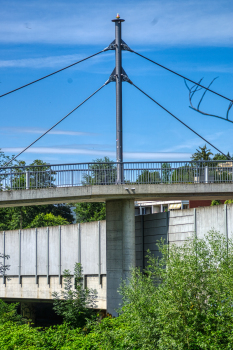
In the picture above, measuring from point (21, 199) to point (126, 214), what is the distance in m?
5.04

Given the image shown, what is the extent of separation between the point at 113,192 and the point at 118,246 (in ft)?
9.17

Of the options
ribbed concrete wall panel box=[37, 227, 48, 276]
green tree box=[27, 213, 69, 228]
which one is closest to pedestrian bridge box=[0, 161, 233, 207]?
ribbed concrete wall panel box=[37, 227, 48, 276]

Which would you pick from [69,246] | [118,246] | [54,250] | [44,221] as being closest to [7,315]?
[118,246]

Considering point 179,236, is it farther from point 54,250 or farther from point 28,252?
point 28,252

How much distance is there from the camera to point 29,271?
1326 inches

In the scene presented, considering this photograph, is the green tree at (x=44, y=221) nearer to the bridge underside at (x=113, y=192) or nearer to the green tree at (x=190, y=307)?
the bridge underside at (x=113, y=192)

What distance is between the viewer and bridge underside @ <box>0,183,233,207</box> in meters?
22.8

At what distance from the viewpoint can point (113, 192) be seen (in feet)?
74.7

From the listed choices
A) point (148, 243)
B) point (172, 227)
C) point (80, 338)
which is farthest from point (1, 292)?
point (80, 338)

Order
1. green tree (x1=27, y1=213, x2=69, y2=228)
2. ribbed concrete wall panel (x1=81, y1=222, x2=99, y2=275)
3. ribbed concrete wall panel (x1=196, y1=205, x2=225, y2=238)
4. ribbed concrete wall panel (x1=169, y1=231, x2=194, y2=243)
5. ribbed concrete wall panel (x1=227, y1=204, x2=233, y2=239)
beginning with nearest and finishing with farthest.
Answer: ribbed concrete wall panel (x1=227, y1=204, x2=233, y2=239), ribbed concrete wall panel (x1=196, y1=205, x2=225, y2=238), ribbed concrete wall panel (x1=169, y1=231, x2=194, y2=243), ribbed concrete wall panel (x1=81, y1=222, x2=99, y2=275), green tree (x1=27, y1=213, x2=69, y2=228)

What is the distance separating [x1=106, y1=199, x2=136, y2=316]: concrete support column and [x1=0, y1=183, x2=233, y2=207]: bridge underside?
0.94 metres

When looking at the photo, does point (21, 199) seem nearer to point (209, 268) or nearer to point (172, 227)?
point (172, 227)

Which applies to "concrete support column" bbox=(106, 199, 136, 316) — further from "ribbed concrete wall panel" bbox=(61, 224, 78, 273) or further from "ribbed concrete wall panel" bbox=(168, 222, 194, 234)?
"ribbed concrete wall panel" bbox=(61, 224, 78, 273)

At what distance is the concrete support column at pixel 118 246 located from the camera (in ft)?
77.2
